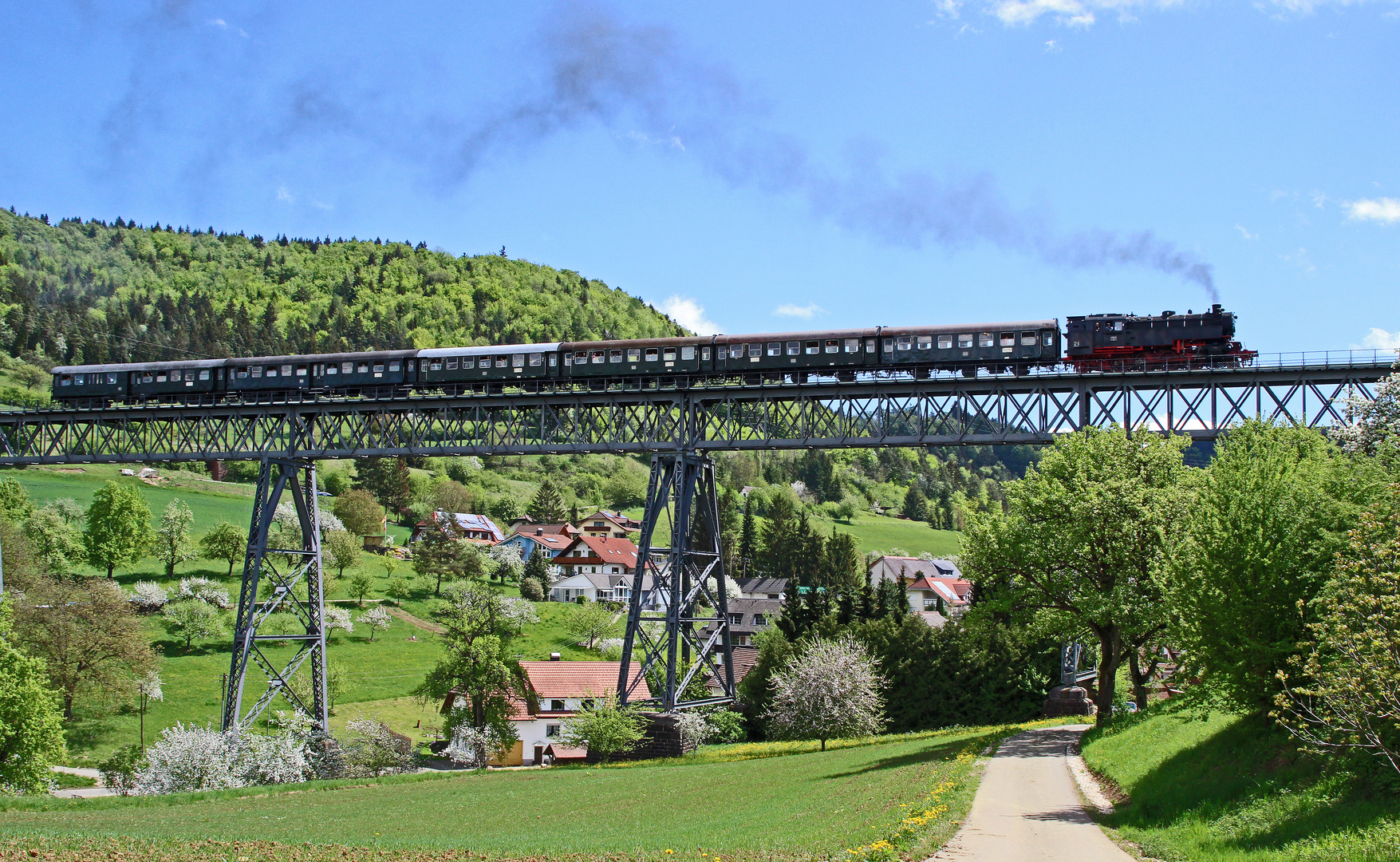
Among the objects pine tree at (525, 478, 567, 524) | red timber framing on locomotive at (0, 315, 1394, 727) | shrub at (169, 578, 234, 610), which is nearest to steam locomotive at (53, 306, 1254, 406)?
red timber framing on locomotive at (0, 315, 1394, 727)

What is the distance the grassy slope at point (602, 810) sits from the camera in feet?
68.6

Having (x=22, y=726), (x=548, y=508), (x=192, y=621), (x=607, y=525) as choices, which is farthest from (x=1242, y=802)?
(x=548, y=508)

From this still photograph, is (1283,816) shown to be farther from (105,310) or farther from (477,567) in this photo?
(105,310)

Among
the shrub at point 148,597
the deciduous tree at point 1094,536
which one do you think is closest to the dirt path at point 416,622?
the shrub at point 148,597

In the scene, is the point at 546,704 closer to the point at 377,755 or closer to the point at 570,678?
the point at 570,678

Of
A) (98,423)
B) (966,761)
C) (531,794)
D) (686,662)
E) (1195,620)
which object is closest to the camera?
(1195,620)

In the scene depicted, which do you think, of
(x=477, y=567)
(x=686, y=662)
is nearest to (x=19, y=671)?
(x=686, y=662)

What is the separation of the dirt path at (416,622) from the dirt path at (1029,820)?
62.0 m

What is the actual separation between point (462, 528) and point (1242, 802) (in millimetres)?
110543

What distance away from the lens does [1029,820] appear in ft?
70.3

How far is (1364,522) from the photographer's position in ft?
57.3

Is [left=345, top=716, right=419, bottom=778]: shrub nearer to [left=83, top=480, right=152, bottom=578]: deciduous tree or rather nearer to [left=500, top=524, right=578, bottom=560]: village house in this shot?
[left=83, top=480, right=152, bottom=578]: deciduous tree

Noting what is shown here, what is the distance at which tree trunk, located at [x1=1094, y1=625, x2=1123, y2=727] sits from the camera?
35.4 m

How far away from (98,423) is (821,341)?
3245cm
